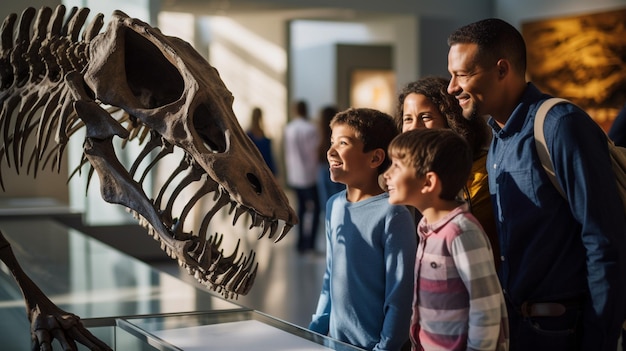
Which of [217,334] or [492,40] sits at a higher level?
[492,40]

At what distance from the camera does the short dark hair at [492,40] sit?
2.57 meters

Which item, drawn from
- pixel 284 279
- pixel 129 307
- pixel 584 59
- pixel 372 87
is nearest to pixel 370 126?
pixel 129 307

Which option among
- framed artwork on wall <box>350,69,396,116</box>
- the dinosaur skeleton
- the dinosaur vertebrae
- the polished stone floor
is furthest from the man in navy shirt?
framed artwork on wall <box>350,69,396,116</box>

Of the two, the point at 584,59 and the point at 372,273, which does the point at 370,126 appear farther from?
the point at 584,59

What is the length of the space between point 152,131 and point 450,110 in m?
1.10

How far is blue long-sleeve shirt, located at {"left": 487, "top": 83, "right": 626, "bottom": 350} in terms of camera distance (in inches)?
93.4

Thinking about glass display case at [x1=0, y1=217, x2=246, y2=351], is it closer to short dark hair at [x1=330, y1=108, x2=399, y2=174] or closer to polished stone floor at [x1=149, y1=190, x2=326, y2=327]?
short dark hair at [x1=330, y1=108, x2=399, y2=174]

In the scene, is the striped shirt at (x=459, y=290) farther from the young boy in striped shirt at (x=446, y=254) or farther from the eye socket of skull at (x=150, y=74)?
the eye socket of skull at (x=150, y=74)

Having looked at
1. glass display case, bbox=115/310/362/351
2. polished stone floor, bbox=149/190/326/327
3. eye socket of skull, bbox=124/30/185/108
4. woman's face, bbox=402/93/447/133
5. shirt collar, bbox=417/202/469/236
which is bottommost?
polished stone floor, bbox=149/190/326/327

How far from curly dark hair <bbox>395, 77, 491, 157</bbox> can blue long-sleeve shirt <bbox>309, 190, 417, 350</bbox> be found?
16.0 inches

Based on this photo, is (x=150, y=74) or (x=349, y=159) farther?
(x=150, y=74)

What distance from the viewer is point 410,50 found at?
12.8m

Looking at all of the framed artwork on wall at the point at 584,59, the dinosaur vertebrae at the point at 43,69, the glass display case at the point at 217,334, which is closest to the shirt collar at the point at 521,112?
the glass display case at the point at 217,334

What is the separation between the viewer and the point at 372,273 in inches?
113
